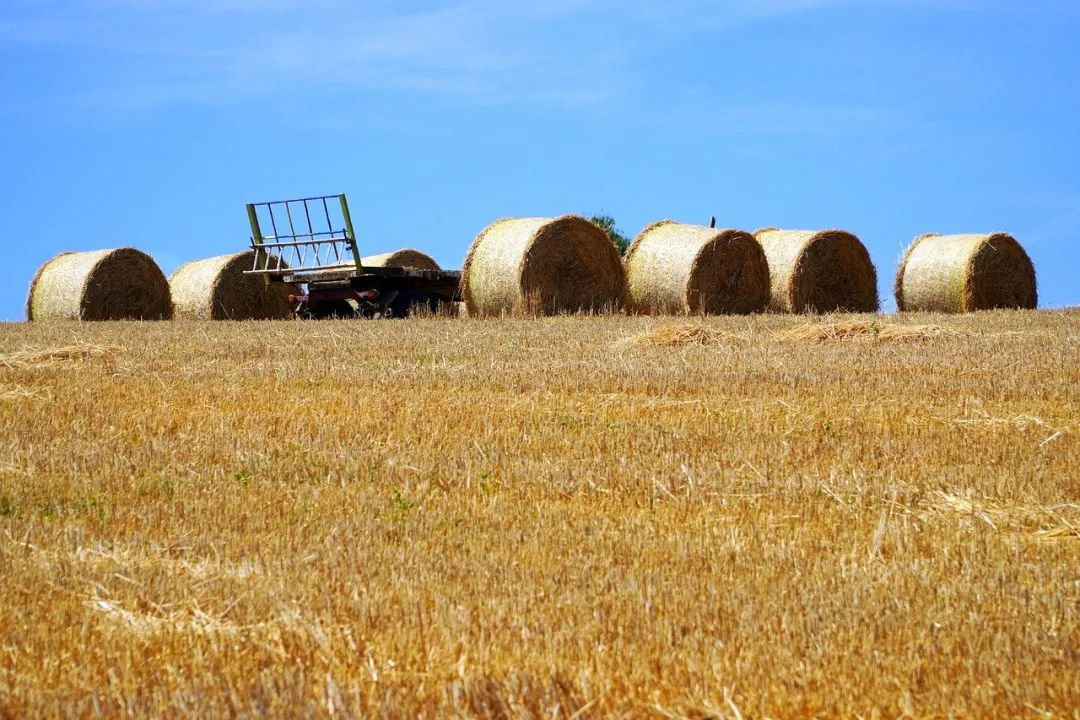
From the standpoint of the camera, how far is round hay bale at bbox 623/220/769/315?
22.1 meters

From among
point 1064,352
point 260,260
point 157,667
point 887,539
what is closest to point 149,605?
point 157,667

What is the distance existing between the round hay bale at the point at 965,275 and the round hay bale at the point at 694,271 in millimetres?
3598

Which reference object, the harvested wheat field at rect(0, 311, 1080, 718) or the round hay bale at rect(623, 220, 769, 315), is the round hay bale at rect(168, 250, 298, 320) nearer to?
the round hay bale at rect(623, 220, 769, 315)

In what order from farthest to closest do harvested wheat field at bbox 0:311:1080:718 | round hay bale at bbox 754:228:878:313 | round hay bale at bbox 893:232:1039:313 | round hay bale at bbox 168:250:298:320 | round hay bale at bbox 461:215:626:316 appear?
round hay bale at bbox 168:250:298:320
round hay bale at bbox 893:232:1039:313
round hay bale at bbox 754:228:878:313
round hay bale at bbox 461:215:626:316
harvested wheat field at bbox 0:311:1080:718

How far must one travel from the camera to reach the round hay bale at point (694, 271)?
2214 centimetres

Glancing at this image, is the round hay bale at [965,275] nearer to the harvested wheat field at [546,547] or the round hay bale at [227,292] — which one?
the round hay bale at [227,292]

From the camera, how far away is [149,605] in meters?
4.48

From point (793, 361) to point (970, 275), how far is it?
45.3 ft

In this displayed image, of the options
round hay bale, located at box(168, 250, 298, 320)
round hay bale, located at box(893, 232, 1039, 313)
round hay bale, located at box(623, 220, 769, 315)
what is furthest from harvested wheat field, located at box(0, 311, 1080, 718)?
round hay bale, located at box(168, 250, 298, 320)

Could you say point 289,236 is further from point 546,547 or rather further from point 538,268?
point 546,547

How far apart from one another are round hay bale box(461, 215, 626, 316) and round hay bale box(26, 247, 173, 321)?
7.25m

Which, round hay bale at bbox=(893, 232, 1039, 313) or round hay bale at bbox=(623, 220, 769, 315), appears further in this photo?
round hay bale at bbox=(893, 232, 1039, 313)

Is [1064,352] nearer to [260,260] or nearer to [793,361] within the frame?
[793,361]

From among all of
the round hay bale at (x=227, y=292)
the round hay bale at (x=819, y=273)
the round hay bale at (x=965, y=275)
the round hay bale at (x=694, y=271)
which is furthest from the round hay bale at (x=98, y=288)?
the round hay bale at (x=965, y=275)
